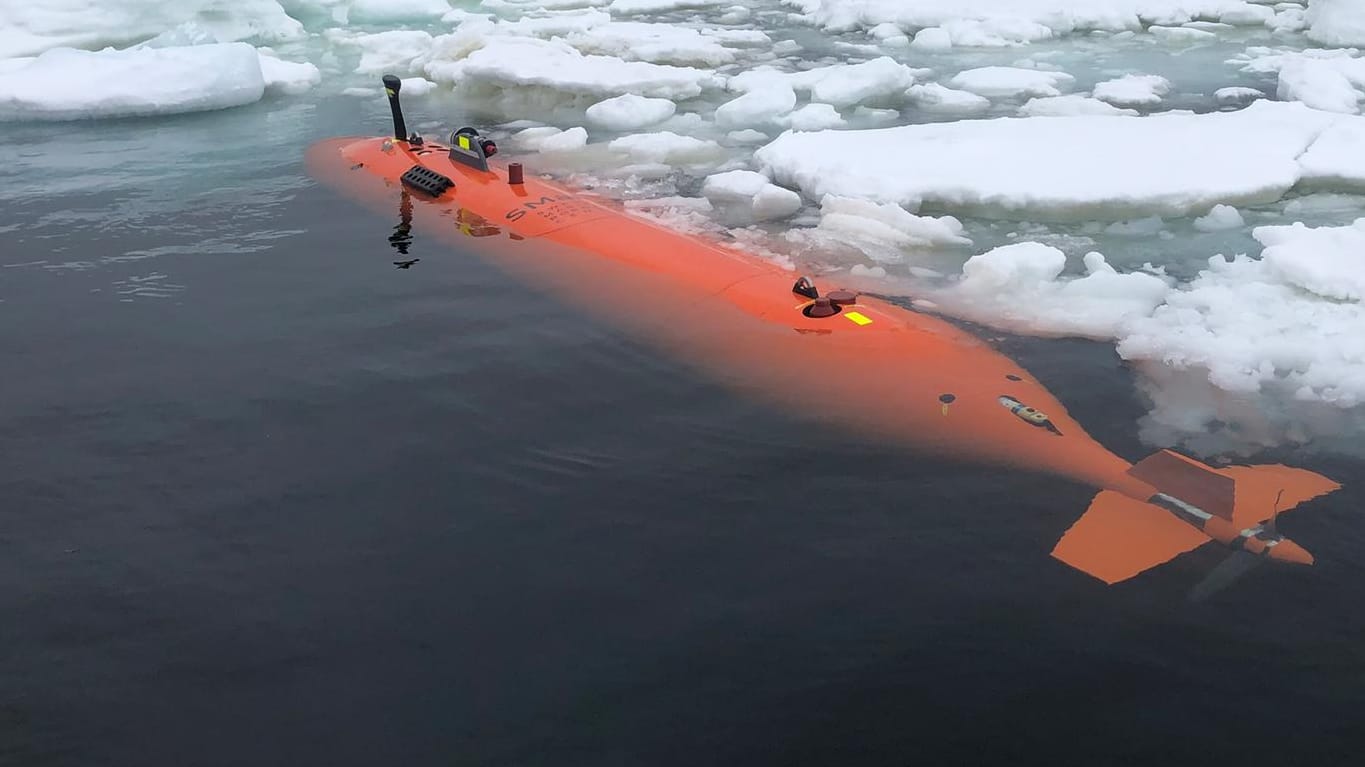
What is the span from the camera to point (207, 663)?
3861mm

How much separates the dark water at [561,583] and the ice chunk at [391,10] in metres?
12.6

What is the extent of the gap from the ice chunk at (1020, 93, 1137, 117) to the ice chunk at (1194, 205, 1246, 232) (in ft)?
9.71

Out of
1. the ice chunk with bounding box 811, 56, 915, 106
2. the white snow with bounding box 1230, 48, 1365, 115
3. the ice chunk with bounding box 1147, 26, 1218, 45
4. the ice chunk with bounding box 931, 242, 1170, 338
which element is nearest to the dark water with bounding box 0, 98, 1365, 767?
the ice chunk with bounding box 931, 242, 1170, 338

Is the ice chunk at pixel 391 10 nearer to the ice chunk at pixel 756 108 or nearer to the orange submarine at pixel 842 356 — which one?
the ice chunk at pixel 756 108

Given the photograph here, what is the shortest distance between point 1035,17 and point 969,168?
870 centimetres

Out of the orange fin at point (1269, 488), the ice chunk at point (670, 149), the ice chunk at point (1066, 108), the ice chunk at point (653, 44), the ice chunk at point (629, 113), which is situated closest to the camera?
the orange fin at point (1269, 488)

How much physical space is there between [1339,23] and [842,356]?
1250cm

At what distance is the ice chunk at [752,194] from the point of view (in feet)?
26.9

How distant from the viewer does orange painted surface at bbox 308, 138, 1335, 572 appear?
506 cm

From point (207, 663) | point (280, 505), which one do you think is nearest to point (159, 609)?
point (207, 663)

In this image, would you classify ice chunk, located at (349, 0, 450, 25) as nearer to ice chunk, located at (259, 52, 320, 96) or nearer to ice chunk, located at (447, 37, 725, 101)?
ice chunk, located at (259, 52, 320, 96)

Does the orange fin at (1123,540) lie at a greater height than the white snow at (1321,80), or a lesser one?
lesser

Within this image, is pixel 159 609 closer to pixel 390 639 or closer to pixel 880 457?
pixel 390 639

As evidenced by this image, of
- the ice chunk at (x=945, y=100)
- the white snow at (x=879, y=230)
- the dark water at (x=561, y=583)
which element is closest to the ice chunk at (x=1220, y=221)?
the white snow at (x=879, y=230)
